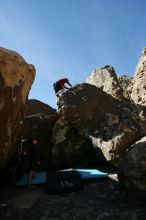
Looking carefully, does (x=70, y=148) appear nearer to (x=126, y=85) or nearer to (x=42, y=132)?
(x=42, y=132)

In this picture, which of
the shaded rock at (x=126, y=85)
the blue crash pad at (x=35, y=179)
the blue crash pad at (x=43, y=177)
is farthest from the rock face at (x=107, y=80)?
the blue crash pad at (x=35, y=179)

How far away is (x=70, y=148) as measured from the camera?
14.5 metres

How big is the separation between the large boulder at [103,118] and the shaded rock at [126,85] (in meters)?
3.50

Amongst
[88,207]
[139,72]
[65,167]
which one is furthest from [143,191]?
[139,72]

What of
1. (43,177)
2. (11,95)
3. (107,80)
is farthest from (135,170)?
(107,80)

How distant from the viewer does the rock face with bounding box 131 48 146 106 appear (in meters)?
15.6

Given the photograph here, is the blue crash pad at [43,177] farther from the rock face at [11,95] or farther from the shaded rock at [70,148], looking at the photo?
the shaded rock at [70,148]

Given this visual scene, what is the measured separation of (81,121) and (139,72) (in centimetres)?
485

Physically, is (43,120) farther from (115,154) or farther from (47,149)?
(115,154)

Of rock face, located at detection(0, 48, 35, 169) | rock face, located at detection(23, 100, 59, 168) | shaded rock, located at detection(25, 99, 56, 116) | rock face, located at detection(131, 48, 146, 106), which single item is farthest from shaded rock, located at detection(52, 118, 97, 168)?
shaded rock, located at detection(25, 99, 56, 116)

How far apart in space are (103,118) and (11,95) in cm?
484

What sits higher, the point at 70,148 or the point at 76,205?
the point at 70,148

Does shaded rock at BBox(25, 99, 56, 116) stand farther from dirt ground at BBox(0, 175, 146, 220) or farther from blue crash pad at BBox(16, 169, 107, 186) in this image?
dirt ground at BBox(0, 175, 146, 220)

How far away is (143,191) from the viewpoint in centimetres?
948
